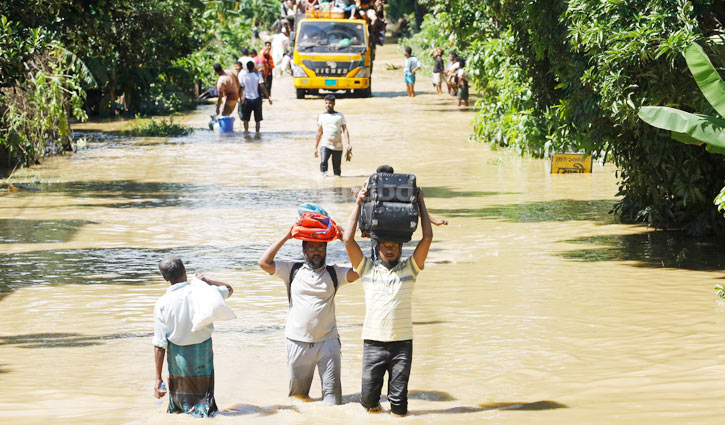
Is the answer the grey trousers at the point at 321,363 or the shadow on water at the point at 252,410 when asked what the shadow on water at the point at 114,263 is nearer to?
the shadow on water at the point at 252,410

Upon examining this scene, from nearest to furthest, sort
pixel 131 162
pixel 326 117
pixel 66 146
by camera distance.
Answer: pixel 326 117
pixel 131 162
pixel 66 146

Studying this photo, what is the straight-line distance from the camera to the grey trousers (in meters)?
7.04

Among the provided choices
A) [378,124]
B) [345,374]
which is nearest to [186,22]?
[378,124]

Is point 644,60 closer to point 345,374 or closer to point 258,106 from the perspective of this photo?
point 345,374

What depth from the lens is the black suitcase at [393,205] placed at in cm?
662

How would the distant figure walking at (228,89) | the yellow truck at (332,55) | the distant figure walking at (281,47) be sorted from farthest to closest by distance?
the distant figure walking at (281,47)
the yellow truck at (332,55)
the distant figure walking at (228,89)

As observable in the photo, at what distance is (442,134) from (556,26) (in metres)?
13.8

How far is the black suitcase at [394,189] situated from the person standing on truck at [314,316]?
1.90 ft

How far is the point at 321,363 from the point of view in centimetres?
707

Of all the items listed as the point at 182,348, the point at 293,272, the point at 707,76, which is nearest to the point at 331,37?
the point at 707,76

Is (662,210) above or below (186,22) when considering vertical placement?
below

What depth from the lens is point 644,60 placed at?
1117 cm

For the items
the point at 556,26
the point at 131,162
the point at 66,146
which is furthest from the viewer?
the point at 66,146

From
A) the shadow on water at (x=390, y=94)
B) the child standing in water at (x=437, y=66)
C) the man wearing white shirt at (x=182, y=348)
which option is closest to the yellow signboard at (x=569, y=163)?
the man wearing white shirt at (x=182, y=348)
